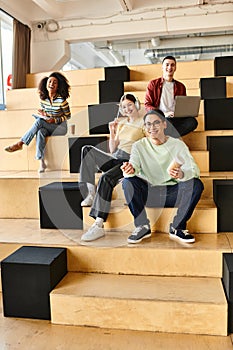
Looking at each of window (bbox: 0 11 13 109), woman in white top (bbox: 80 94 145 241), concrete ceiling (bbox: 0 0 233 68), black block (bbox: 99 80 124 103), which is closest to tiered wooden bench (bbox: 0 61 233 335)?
woman in white top (bbox: 80 94 145 241)

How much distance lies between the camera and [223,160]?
2922 millimetres

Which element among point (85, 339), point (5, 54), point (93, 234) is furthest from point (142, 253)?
point (5, 54)

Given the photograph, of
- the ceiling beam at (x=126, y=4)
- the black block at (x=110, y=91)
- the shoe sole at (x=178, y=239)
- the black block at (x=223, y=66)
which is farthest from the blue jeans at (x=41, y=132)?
the ceiling beam at (x=126, y=4)

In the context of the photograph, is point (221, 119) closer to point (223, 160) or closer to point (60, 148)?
point (223, 160)

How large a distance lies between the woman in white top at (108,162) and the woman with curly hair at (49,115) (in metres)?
0.91

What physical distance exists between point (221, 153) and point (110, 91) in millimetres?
1608

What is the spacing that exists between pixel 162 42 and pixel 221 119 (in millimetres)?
3991

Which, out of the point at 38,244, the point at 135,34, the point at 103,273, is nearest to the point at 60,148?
the point at 38,244

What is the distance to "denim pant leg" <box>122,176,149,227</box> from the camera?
2.24 meters

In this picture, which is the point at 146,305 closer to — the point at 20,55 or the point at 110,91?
the point at 110,91

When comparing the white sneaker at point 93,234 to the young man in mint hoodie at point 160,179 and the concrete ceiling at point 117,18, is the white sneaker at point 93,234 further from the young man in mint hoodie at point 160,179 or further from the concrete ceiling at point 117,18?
the concrete ceiling at point 117,18

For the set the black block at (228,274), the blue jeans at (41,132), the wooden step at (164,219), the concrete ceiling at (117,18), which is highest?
the concrete ceiling at (117,18)

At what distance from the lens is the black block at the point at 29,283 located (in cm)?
195

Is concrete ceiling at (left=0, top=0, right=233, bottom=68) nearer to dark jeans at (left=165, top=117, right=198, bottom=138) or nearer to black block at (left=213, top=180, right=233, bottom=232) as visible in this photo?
dark jeans at (left=165, top=117, right=198, bottom=138)
